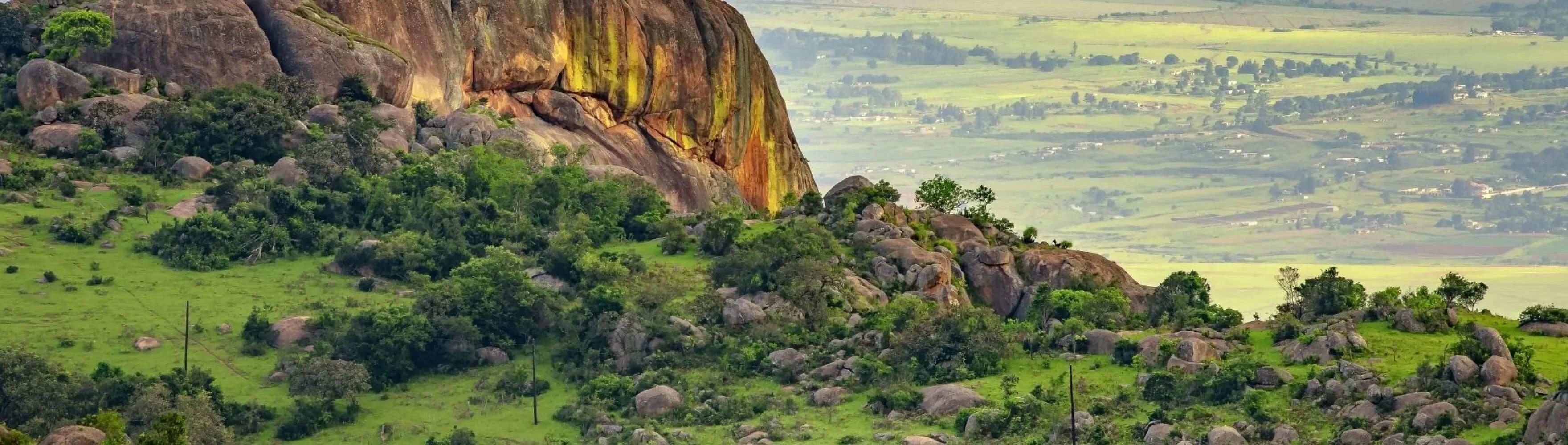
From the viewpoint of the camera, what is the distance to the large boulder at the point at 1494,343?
80.1 metres

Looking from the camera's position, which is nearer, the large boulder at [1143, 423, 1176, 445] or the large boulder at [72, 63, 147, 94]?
the large boulder at [1143, 423, 1176, 445]

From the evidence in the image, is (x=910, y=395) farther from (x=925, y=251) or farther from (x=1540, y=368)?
(x=1540, y=368)

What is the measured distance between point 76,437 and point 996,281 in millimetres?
36546

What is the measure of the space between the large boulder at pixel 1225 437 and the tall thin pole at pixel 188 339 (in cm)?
3104

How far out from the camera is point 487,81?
112 m

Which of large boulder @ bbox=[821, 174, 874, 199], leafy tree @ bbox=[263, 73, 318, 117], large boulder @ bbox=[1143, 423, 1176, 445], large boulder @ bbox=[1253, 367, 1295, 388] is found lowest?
large boulder @ bbox=[1143, 423, 1176, 445]

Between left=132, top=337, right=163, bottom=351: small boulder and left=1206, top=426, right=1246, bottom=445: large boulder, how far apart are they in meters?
33.8

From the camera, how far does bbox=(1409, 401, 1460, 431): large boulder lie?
7488cm

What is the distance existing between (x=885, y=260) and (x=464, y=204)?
52.9 feet

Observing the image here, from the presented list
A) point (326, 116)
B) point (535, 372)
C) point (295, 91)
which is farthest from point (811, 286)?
point (295, 91)

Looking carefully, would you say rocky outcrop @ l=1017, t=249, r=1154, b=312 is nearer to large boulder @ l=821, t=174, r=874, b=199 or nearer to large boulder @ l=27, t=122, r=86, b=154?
large boulder @ l=821, t=174, r=874, b=199

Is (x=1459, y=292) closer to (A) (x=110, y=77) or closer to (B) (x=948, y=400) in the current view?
(B) (x=948, y=400)

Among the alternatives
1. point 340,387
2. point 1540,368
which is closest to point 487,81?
point 340,387

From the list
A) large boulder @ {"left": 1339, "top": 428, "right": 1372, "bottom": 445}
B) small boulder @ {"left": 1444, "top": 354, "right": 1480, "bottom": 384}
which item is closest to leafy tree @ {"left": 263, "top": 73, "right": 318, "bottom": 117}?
large boulder @ {"left": 1339, "top": 428, "right": 1372, "bottom": 445}
